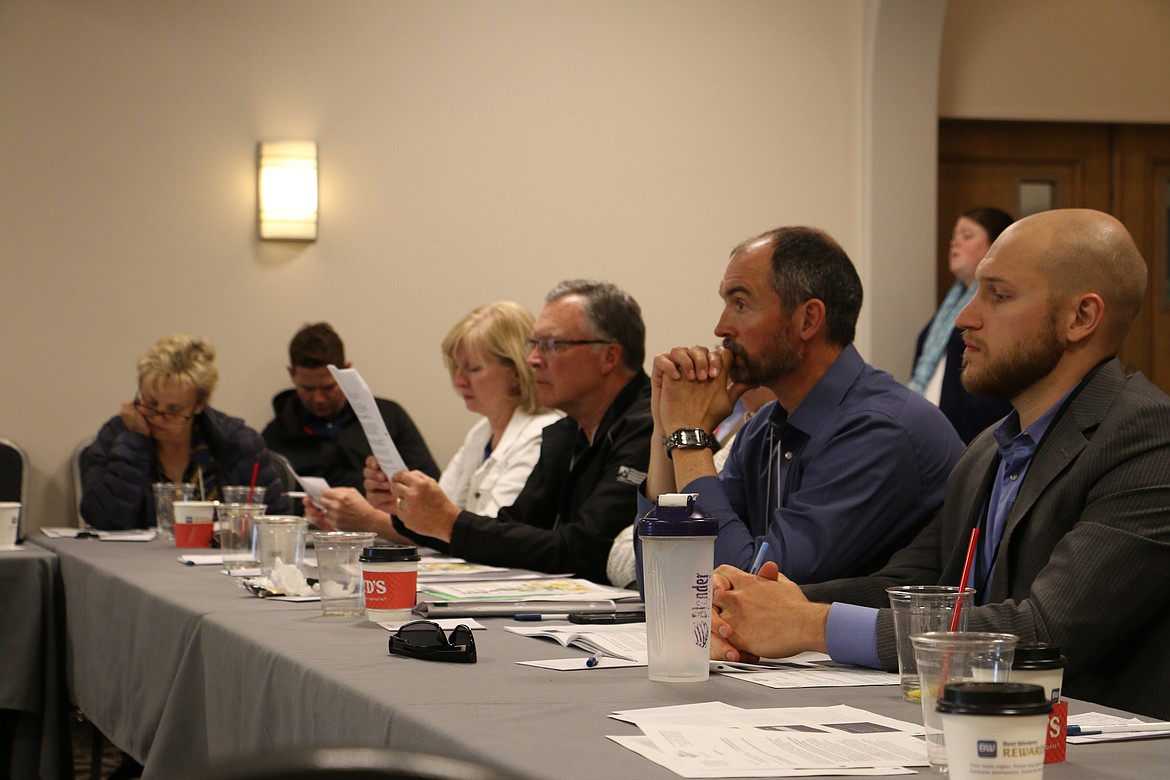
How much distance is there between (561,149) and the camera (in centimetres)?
564

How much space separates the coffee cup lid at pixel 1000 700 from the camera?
0.93 m

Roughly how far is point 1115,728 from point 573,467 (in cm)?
205

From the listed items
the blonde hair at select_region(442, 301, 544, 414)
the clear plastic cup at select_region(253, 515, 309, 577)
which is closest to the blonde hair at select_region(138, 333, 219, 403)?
the blonde hair at select_region(442, 301, 544, 414)

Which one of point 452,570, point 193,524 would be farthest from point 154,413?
point 452,570

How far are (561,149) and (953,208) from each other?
177cm

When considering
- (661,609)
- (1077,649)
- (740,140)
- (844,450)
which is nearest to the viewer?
(661,609)

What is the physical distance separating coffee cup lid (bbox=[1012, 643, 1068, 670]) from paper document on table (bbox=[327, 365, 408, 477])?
1.79 m

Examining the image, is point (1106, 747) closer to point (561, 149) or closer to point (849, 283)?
point (849, 283)

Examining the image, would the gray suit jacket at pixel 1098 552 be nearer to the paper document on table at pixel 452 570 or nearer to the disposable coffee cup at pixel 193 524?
the paper document on table at pixel 452 570

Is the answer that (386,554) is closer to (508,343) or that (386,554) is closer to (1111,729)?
(1111,729)

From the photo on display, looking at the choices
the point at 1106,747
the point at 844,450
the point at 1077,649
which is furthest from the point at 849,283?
the point at 1106,747

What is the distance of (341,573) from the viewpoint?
203cm

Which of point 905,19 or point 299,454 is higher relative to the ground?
point 905,19

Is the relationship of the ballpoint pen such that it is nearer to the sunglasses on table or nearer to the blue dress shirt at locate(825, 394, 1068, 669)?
the blue dress shirt at locate(825, 394, 1068, 669)
